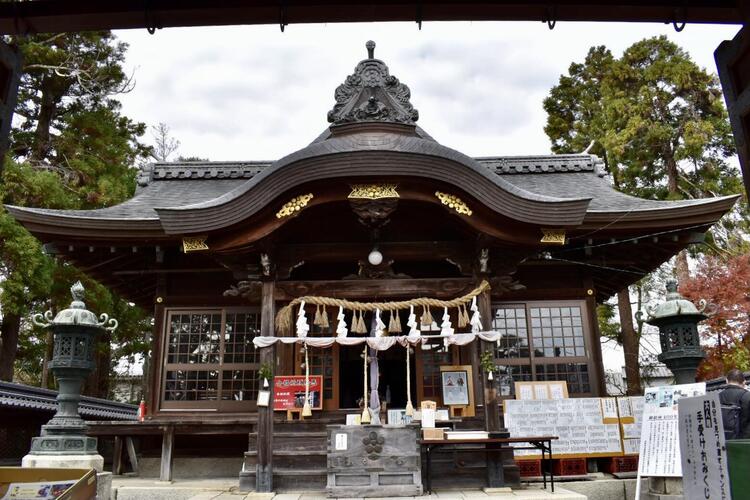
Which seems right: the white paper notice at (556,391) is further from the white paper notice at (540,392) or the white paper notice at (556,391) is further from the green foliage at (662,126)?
the green foliage at (662,126)

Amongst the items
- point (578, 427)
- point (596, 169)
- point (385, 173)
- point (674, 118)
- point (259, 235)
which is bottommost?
point (578, 427)

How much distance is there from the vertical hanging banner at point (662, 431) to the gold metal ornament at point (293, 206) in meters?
5.84

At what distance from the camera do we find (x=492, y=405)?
29.4 feet

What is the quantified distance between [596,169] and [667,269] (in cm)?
1058

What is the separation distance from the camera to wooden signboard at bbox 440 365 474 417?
9461 millimetres

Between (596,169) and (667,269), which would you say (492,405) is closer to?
(596,169)

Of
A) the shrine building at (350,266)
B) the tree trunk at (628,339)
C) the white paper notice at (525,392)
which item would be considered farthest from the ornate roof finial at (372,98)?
the tree trunk at (628,339)

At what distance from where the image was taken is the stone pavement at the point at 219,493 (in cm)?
786

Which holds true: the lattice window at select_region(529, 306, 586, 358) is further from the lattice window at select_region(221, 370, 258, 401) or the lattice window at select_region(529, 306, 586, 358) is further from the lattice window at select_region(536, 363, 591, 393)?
the lattice window at select_region(221, 370, 258, 401)

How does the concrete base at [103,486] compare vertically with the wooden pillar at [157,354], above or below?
below

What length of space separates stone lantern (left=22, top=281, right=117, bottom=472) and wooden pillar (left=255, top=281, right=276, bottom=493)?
7.89 ft

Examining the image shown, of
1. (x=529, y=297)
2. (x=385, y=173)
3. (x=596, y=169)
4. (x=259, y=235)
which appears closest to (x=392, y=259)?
(x=385, y=173)

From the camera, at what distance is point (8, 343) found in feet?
52.9

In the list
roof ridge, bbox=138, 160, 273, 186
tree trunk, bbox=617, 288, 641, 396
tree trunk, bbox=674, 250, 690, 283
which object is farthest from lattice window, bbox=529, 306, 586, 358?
tree trunk, bbox=617, 288, 641, 396
